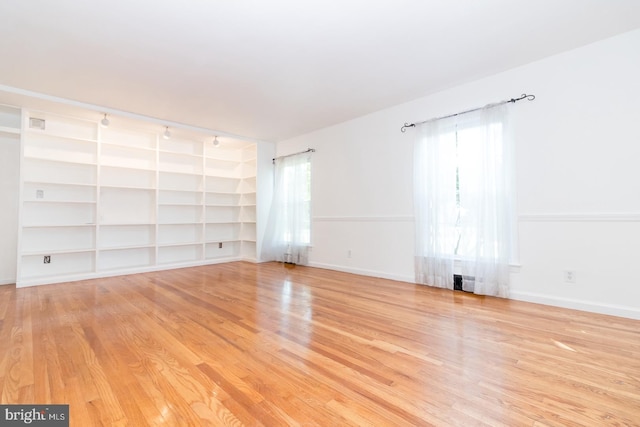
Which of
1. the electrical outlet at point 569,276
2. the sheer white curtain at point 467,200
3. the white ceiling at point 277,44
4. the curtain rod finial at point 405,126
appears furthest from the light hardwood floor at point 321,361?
the white ceiling at point 277,44

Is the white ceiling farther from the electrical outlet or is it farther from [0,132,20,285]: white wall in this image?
the electrical outlet

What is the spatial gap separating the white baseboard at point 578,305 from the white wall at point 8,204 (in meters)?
6.62

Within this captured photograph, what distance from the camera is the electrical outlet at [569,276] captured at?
9.12 ft

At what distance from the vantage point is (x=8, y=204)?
411 cm

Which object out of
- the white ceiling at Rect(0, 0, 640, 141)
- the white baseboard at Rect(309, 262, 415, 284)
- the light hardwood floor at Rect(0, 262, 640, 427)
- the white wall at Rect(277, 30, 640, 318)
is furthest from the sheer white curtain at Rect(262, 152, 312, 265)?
the white wall at Rect(277, 30, 640, 318)

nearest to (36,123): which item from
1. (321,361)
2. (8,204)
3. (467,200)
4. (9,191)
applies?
(9,191)

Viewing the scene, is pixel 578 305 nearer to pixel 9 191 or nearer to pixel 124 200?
pixel 124 200

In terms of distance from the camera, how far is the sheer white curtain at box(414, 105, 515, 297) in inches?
124

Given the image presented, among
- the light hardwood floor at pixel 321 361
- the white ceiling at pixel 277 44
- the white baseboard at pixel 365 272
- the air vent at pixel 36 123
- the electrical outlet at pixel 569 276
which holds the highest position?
the white ceiling at pixel 277 44

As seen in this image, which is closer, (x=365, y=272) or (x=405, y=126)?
(x=405, y=126)

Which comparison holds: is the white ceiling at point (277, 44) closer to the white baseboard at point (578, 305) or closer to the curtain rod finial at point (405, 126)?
the curtain rod finial at point (405, 126)

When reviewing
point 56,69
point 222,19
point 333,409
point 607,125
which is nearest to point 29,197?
point 56,69

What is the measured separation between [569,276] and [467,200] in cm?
120

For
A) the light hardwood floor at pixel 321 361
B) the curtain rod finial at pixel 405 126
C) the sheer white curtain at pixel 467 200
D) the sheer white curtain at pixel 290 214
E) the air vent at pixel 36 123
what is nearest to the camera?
the light hardwood floor at pixel 321 361
